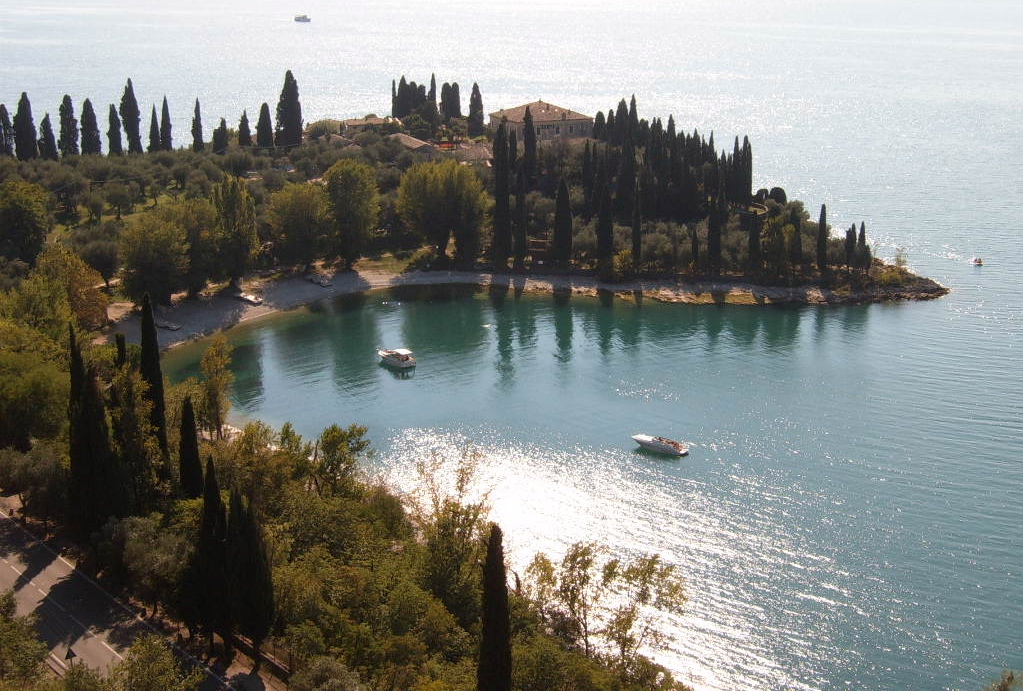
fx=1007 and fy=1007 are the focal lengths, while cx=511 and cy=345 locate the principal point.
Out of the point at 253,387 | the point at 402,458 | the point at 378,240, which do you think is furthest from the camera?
the point at 378,240

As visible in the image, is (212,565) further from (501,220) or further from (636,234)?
(636,234)

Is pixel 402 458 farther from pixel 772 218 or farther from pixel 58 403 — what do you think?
pixel 772 218

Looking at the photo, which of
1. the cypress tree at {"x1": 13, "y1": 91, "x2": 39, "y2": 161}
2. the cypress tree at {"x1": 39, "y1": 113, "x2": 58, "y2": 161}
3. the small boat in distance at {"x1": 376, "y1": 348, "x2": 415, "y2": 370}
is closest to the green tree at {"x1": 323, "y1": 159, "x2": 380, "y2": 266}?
the small boat in distance at {"x1": 376, "y1": 348, "x2": 415, "y2": 370}

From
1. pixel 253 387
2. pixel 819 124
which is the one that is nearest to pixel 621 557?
pixel 253 387

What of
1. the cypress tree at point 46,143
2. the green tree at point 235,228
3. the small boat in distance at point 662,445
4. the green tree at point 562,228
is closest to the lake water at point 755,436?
the small boat in distance at point 662,445

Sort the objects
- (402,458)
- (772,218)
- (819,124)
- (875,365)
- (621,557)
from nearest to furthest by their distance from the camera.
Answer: (621,557) < (402,458) < (875,365) < (772,218) < (819,124)

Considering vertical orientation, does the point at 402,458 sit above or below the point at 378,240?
below
